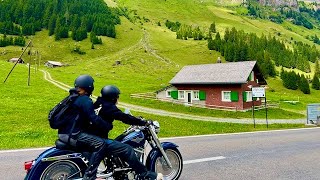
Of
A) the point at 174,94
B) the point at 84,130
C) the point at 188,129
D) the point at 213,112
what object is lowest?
the point at 213,112

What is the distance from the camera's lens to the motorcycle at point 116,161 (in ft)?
21.2

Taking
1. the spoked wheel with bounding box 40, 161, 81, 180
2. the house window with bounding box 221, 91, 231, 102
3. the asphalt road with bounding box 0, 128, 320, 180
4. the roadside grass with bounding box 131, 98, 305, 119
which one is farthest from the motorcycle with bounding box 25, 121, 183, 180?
the house window with bounding box 221, 91, 231, 102

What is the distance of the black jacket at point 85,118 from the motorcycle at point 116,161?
404 millimetres

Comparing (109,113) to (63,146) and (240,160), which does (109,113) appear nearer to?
(63,146)

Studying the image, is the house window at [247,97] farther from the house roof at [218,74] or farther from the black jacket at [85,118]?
the black jacket at [85,118]

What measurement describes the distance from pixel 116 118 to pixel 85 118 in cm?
70

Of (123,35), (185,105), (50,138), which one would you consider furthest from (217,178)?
(123,35)

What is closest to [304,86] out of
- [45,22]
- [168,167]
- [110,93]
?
[168,167]

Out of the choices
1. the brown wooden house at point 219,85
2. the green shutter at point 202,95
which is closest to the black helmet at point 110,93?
the brown wooden house at point 219,85

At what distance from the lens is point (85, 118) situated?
6648 mm

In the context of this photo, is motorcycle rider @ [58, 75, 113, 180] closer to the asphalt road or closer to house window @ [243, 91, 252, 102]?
the asphalt road

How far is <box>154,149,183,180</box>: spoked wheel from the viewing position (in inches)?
311

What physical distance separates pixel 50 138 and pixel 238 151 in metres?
9.89

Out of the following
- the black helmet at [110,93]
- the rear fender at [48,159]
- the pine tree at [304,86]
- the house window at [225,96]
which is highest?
the pine tree at [304,86]
